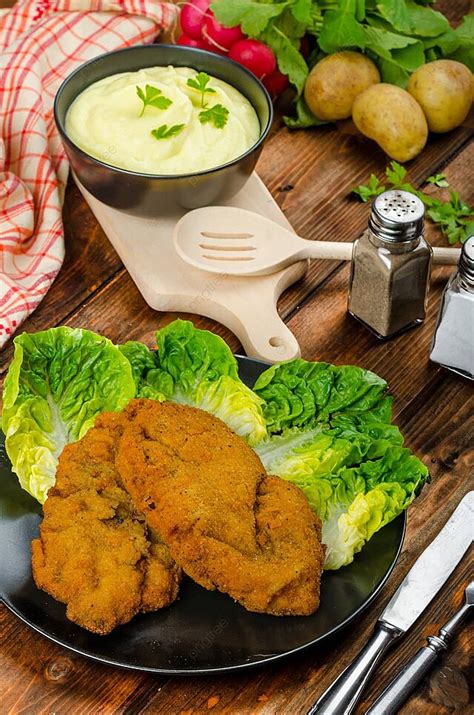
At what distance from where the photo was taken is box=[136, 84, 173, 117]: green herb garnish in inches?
98.4

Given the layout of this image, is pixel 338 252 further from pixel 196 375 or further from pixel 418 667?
pixel 418 667

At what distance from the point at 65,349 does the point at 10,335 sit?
0.40 meters

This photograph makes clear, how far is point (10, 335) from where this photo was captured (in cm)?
241

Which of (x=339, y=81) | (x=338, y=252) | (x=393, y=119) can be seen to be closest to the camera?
(x=338, y=252)

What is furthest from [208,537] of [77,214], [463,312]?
[77,214]

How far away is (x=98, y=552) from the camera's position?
1.73 metres

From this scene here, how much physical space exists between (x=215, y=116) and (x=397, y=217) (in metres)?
0.67

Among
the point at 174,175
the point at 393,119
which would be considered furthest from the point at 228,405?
the point at 393,119

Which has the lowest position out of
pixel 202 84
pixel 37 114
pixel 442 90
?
pixel 37 114

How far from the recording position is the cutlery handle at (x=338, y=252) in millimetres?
2422

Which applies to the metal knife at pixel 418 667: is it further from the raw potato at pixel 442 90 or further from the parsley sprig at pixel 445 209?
the raw potato at pixel 442 90

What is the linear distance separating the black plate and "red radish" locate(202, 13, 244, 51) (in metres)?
1.67

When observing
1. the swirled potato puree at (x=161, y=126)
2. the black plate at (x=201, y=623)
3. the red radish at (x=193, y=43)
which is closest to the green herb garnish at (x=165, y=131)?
the swirled potato puree at (x=161, y=126)

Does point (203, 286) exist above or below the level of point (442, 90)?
below
